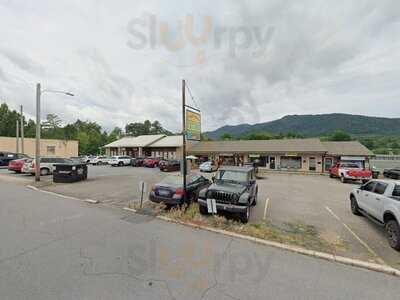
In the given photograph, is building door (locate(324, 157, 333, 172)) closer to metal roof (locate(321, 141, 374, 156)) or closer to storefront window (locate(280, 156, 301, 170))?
metal roof (locate(321, 141, 374, 156))

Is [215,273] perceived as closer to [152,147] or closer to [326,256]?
[326,256]

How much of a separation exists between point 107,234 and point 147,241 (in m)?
1.18

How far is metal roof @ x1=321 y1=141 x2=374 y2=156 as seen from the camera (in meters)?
25.2

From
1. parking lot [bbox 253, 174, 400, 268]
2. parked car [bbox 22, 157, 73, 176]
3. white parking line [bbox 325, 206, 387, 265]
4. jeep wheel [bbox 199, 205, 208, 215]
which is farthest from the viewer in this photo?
parked car [bbox 22, 157, 73, 176]

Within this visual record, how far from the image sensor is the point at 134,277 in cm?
343

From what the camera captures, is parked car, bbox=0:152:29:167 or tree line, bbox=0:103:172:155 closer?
parked car, bbox=0:152:29:167

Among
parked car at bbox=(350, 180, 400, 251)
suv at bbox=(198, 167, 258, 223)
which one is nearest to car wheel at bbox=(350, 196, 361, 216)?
parked car at bbox=(350, 180, 400, 251)

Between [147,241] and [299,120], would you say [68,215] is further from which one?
[299,120]

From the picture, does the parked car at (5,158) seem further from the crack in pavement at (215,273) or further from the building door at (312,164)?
the building door at (312,164)

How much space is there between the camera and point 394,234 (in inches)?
194

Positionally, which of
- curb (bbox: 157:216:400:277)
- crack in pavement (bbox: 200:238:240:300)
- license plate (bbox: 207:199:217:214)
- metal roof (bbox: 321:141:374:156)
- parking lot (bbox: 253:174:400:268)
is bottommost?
parking lot (bbox: 253:174:400:268)

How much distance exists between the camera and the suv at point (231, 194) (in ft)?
21.7

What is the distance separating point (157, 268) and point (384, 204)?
6174 millimetres

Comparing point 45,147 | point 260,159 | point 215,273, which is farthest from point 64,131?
point 215,273
